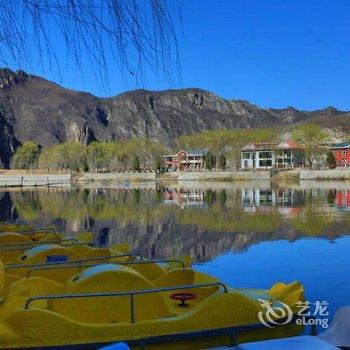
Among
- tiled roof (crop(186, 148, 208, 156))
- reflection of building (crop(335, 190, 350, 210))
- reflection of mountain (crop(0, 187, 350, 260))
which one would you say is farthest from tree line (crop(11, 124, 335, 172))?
reflection of mountain (crop(0, 187, 350, 260))

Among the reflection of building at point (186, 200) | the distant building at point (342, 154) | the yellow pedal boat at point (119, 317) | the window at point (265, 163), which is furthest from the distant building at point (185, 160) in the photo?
the yellow pedal boat at point (119, 317)

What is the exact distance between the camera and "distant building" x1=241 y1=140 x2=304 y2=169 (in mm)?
124331

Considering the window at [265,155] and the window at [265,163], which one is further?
the window at [265,163]

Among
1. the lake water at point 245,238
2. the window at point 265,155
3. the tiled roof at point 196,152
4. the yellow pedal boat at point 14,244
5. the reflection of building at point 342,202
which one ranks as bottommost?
the lake water at point 245,238

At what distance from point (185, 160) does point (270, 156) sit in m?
26.5

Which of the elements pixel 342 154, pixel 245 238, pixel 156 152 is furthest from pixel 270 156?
pixel 245 238

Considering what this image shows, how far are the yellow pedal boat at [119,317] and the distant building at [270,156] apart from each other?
117 metres

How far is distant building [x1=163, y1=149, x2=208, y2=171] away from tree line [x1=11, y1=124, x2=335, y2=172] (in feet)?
7.93

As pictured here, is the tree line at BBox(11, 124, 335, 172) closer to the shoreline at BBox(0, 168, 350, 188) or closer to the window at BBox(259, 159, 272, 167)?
the window at BBox(259, 159, 272, 167)

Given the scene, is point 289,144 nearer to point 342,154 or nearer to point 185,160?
point 342,154

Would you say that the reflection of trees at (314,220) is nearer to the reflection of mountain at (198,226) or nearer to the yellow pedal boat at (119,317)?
the reflection of mountain at (198,226)

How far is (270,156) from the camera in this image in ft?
419

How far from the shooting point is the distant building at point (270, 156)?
12433 centimetres

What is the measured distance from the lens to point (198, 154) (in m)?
143
